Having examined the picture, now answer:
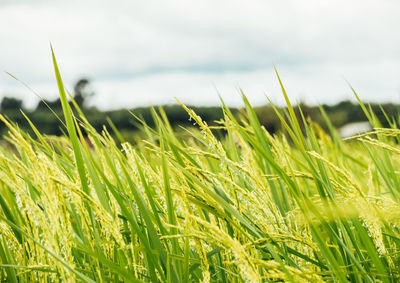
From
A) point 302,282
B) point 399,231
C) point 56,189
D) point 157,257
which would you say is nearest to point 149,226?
point 157,257

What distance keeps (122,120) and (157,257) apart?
3016cm

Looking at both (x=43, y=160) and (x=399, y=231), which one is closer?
(x=43, y=160)

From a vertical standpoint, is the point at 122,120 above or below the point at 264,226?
above

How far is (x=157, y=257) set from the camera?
2.54 feet

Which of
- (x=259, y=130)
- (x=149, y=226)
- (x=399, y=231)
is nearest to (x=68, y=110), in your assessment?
(x=149, y=226)

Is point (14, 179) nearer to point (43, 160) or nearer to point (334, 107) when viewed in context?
point (43, 160)

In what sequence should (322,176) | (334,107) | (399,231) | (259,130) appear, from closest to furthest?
(322,176), (259,130), (399,231), (334,107)

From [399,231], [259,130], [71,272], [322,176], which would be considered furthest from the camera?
[399,231]

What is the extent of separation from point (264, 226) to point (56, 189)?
0.40 metres

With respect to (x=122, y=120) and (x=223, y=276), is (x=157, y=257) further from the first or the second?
(x=122, y=120)

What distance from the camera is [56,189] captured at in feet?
2.06

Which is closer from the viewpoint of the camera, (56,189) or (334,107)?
(56,189)

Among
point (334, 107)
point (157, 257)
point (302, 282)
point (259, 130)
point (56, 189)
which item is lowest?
point (302, 282)

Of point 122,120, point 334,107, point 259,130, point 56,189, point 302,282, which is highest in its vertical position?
point 122,120
